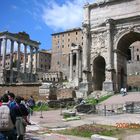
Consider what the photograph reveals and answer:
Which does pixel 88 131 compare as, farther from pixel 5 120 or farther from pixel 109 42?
pixel 109 42

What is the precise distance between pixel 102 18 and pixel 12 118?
104ft

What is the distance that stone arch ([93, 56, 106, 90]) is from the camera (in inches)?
1475

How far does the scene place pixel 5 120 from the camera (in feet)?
22.2

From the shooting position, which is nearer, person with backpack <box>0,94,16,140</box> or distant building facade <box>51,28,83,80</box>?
person with backpack <box>0,94,16,140</box>

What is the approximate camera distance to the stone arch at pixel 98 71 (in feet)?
123

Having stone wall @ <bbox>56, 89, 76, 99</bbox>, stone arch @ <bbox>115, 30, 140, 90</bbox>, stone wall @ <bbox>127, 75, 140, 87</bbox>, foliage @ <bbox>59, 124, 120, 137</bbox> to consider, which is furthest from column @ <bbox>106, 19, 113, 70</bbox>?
stone wall @ <bbox>127, 75, 140, 87</bbox>

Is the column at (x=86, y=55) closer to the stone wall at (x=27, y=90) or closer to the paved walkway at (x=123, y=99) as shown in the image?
the paved walkway at (x=123, y=99)

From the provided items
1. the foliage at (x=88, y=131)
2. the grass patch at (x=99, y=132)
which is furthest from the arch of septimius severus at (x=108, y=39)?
the foliage at (x=88, y=131)

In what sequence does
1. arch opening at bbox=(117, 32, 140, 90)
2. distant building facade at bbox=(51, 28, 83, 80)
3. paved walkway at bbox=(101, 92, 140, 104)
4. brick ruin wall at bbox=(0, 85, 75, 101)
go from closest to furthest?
paved walkway at bbox=(101, 92, 140, 104) < brick ruin wall at bbox=(0, 85, 75, 101) < arch opening at bbox=(117, 32, 140, 90) < distant building facade at bbox=(51, 28, 83, 80)

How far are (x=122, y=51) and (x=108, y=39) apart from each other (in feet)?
9.32

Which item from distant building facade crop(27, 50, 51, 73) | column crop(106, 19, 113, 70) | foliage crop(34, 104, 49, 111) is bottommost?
foliage crop(34, 104, 49, 111)

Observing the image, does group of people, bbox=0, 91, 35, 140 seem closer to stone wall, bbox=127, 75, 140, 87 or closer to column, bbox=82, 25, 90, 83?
column, bbox=82, 25, 90, 83

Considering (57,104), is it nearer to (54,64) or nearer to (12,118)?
(12,118)

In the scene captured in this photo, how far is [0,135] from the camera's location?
675cm
